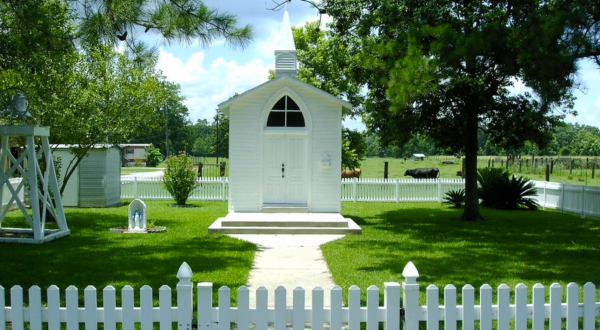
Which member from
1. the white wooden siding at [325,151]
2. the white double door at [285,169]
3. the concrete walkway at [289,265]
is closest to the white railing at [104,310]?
the concrete walkway at [289,265]

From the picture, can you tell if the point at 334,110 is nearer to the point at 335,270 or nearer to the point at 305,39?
the point at 335,270

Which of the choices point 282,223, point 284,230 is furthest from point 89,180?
point 284,230

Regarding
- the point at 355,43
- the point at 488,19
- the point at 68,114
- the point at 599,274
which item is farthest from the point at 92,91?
the point at 599,274

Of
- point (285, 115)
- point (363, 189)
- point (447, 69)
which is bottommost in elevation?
point (363, 189)

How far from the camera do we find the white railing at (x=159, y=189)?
2495cm

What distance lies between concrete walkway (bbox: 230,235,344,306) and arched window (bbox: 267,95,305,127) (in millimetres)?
3976

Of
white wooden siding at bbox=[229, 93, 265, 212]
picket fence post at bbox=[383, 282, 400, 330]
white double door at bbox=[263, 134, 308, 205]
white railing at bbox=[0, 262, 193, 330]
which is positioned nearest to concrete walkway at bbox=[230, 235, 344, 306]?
picket fence post at bbox=[383, 282, 400, 330]

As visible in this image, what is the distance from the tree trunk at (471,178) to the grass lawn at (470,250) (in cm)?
43

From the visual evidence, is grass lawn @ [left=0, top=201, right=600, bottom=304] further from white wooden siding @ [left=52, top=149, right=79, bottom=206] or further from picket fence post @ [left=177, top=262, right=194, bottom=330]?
picket fence post @ [left=177, top=262, right=194, bottom=330]

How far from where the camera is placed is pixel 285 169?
17188mm

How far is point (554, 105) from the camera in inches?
415

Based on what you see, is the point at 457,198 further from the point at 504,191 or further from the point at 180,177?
the point at 180,177

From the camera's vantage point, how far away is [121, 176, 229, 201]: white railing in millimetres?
24953

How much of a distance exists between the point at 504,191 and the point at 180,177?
11.7m
